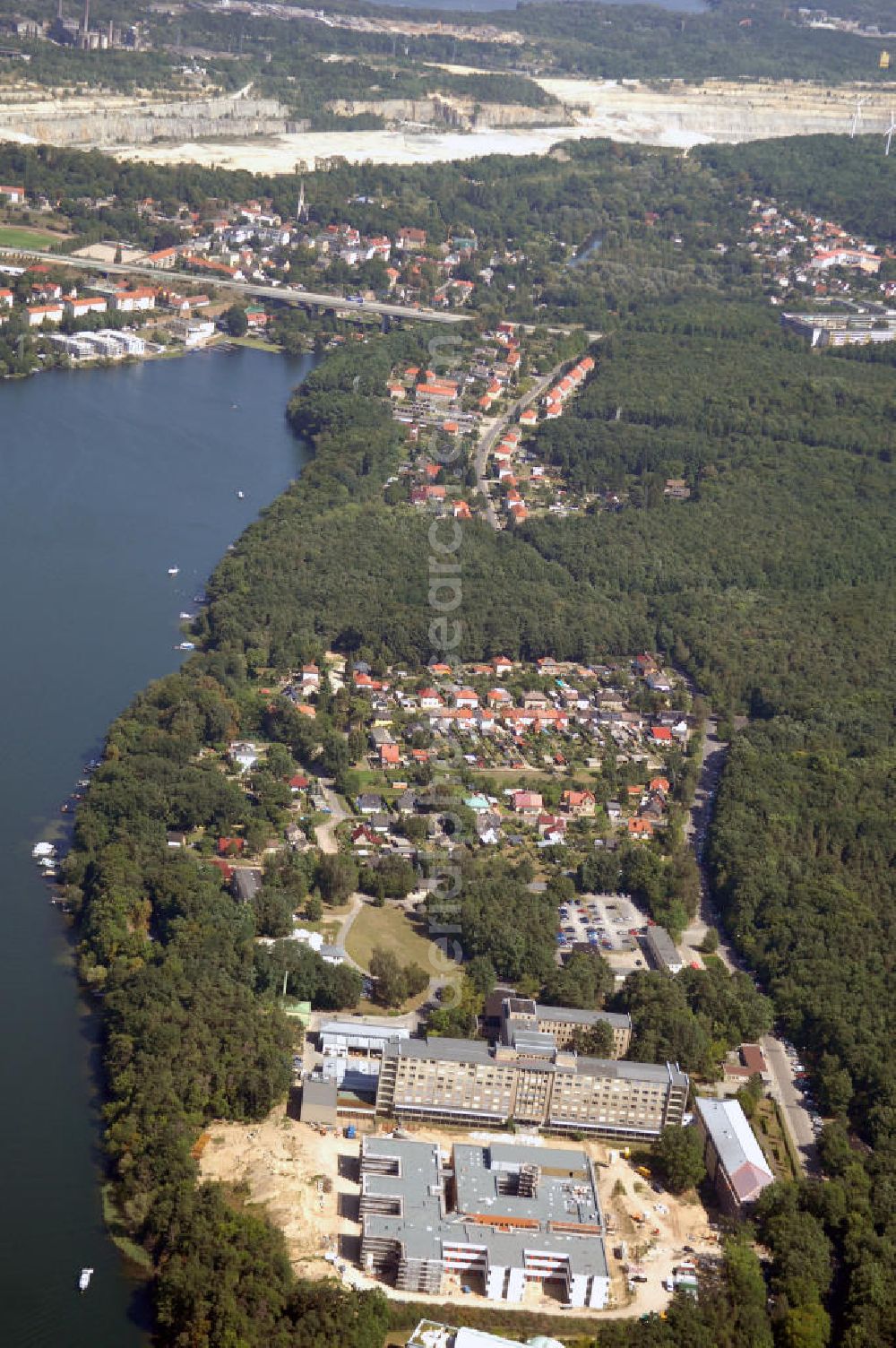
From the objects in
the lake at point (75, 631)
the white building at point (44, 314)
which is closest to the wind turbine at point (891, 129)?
the lake at point (75, 631)

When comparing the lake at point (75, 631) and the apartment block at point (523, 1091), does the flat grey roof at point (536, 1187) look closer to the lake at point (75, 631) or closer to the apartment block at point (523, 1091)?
the apartment block at point (523, 1091)

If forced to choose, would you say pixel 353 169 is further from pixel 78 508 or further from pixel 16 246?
pixel 78 508

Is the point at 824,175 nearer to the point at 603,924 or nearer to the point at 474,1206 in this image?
the point at 603,924

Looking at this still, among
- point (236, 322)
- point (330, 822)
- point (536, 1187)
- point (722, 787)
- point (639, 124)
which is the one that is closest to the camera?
point (536, 1187)

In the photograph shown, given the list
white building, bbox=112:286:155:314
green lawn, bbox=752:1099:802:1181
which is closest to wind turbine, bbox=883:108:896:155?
white building, bbox=112:286:155:314

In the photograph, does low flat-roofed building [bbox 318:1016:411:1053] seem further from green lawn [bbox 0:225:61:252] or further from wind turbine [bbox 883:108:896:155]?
wind turbine [bbox 883:108:896:155]

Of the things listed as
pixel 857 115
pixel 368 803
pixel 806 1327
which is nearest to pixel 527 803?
pixel 368 803

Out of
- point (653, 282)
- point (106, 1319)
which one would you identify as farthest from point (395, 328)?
point (106, 1319)

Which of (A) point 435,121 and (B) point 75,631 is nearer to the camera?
(B) point 75,631
